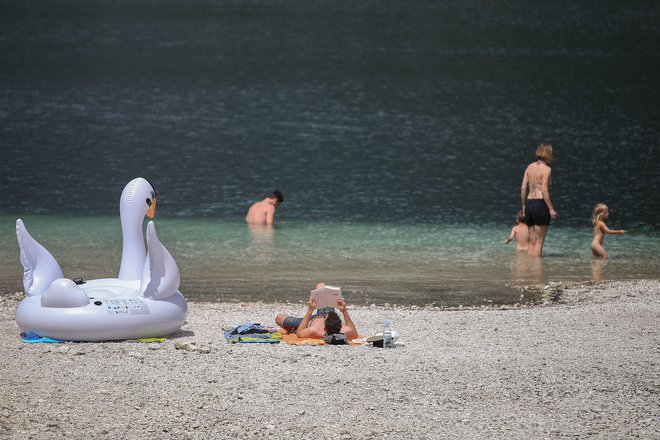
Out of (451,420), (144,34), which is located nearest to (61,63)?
(144,34)

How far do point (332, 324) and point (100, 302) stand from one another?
7.01ft

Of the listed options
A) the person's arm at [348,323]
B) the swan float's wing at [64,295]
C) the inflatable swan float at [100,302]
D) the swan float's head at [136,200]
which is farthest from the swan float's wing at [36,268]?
the person's arm at [348,323]

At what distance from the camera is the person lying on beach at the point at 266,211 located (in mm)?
19500

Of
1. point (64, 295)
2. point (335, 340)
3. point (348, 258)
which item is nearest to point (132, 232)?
point (64, 295)

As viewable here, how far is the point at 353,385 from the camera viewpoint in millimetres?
8609

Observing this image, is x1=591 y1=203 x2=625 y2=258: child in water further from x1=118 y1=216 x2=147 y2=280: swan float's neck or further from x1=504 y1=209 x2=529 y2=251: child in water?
x1=118 y1=216 x2=147 y2=280: swan float's neck

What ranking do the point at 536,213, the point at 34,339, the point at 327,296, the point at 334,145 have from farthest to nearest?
the point at 334,145 → the point at 536,213 → the point at 327,296 → the point at 34,339

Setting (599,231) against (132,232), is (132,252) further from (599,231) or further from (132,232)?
(599,231)

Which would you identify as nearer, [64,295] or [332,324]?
[64,295]

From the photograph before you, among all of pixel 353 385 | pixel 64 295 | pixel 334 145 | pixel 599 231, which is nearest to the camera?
pixel 353 385

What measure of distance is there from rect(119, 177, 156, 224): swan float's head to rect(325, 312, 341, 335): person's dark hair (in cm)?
201

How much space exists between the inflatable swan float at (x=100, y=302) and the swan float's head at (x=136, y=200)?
0.56 metres

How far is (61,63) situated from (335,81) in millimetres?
12226

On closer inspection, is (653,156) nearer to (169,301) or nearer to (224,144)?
(224,144)
